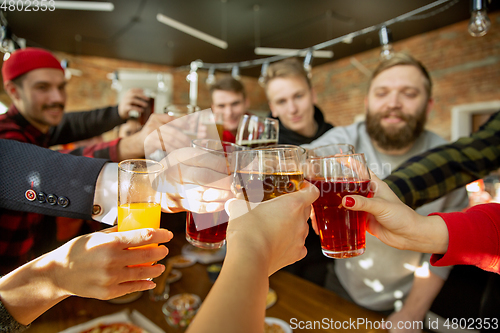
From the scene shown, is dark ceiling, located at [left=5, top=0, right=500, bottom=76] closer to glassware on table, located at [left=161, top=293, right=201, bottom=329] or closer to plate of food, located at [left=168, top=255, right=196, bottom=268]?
plate of food, located at [left=168, top=255, right=196, bottom=268]

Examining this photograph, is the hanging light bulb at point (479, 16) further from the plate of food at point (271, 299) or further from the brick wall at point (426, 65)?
the brick wall at point (426, 65)

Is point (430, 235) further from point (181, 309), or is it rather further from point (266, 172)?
point (181, 309)

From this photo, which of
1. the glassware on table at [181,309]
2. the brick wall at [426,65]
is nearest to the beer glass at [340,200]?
the glassware on table at [181,309]

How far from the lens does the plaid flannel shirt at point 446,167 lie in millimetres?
1226

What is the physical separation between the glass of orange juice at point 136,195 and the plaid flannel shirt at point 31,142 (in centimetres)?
67

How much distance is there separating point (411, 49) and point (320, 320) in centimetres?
721

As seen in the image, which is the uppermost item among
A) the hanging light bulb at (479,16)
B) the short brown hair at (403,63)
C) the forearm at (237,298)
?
the hanging light bulb at (479,16)

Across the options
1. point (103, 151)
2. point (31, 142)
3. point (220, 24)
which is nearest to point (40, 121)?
point (31, 142)

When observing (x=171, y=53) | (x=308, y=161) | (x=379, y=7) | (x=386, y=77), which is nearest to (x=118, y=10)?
(x=171, y=53)

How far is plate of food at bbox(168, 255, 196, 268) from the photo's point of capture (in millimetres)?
2131

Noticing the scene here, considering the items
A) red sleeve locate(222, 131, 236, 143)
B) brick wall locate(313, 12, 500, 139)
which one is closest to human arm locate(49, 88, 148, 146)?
red sleeve locate(222, 131, 236, 143)

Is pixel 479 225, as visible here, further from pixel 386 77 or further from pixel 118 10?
pixel 118 10

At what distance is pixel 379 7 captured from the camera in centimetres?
497

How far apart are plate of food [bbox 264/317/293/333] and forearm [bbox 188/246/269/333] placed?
925 millimetres
